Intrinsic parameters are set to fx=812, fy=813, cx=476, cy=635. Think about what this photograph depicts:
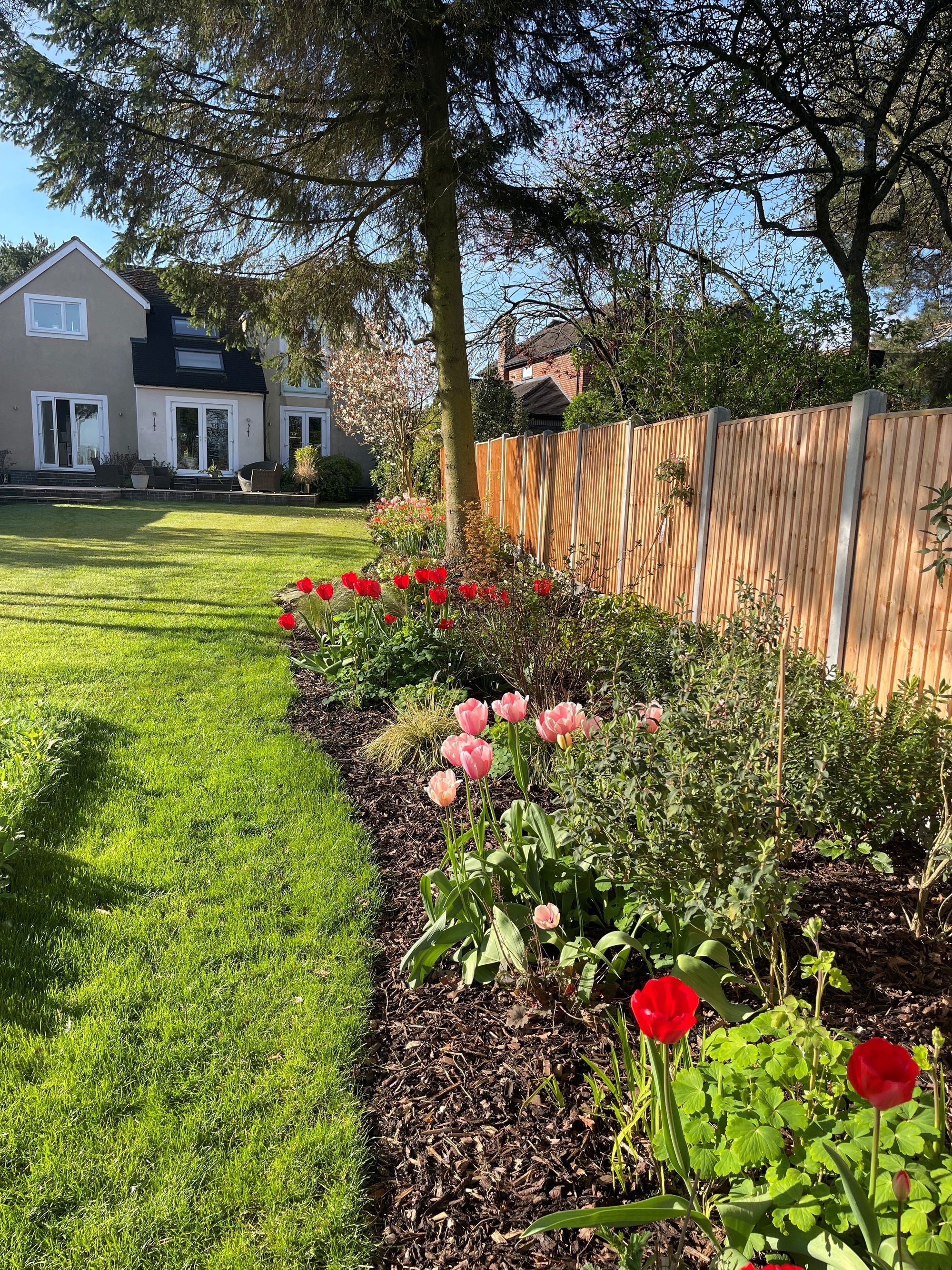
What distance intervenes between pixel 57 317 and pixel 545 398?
614 inches

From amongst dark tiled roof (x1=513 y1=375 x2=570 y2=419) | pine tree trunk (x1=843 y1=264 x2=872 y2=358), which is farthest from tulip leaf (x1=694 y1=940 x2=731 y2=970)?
dark tiled roof (x1=513 y1=375 x2=570 y2=419)

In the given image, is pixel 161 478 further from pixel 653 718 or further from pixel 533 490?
pixel 653 718

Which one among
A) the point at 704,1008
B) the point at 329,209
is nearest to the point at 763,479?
the point at 704,1008

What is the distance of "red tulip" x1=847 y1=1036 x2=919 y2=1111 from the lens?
1.03m

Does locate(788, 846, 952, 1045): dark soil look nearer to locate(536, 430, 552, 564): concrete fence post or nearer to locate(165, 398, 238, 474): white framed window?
locate(536, 430, 552, 564): concrete fence post

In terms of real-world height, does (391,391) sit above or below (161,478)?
above

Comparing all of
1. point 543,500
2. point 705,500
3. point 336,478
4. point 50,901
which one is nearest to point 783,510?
point 705,500

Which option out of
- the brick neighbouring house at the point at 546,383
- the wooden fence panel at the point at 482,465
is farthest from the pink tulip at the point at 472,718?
the brick neighbouring house at the point at 546,383

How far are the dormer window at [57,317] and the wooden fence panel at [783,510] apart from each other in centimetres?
2390

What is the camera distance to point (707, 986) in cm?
197

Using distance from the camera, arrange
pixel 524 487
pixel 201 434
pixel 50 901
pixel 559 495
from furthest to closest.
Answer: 1. pixel 201 434
2. pixel 524 487
3. pixel 559 495
4. pixel 50 901

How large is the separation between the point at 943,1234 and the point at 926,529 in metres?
2.82

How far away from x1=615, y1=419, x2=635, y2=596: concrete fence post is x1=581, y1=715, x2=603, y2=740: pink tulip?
474cm

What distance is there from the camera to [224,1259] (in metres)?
1.65
